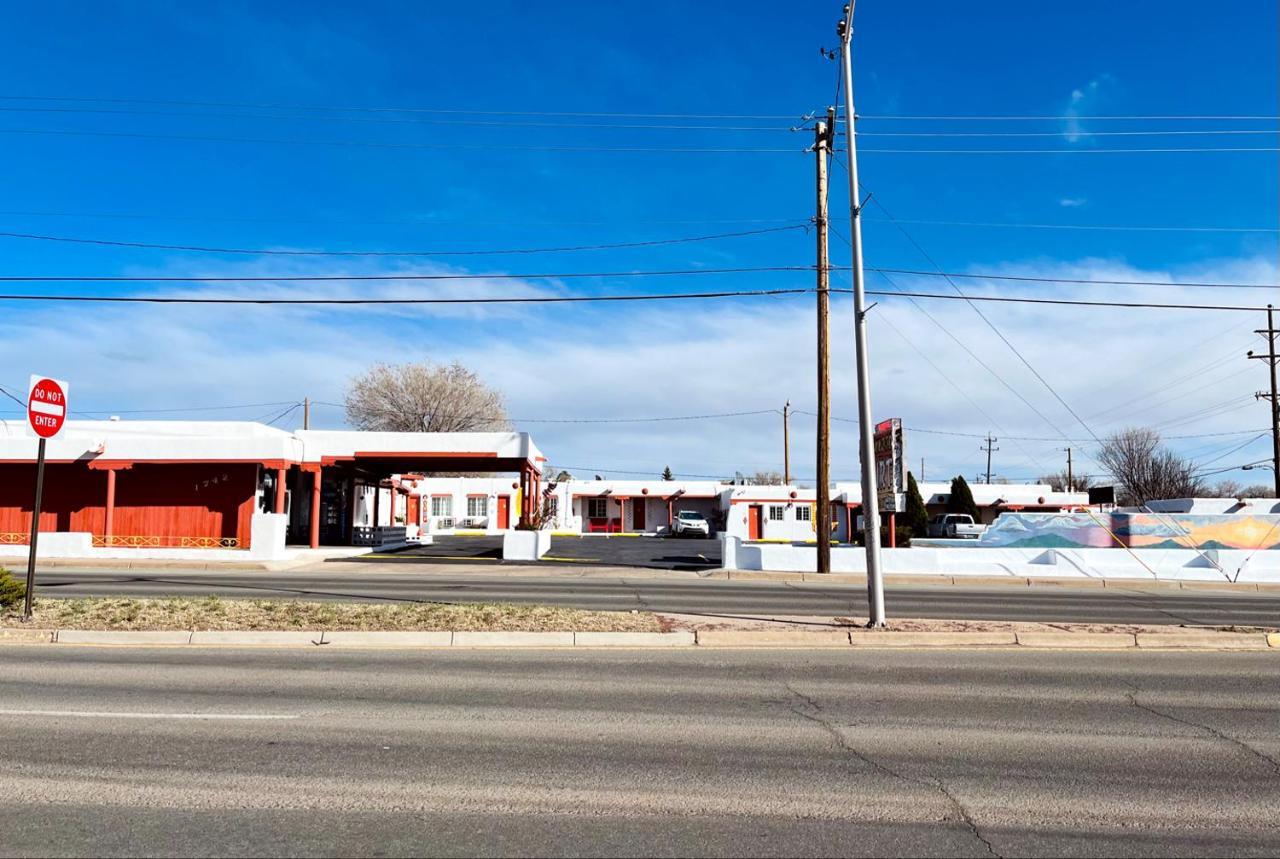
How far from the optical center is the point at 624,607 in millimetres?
15906

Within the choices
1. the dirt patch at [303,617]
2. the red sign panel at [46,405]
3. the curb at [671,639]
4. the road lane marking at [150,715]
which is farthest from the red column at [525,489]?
the road lane marking at [150,715]

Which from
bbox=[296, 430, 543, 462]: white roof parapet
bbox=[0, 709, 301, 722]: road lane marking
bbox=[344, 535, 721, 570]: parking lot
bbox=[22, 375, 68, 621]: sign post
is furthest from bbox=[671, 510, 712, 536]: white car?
bbox=[0, 709, 301, 722]: road lane marking

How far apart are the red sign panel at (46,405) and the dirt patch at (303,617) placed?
2.39m

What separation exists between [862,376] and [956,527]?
35201mm

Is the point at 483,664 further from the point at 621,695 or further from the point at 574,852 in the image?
the point at 574,852

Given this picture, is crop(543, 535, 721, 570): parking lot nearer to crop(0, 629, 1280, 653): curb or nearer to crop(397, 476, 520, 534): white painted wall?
crop(397, 476, 520, 534): white painted wall

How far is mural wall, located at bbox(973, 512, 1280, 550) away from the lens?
29.5 meters

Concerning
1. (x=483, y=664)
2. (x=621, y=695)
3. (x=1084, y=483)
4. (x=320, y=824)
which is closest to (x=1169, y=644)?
(x=621, y=695)

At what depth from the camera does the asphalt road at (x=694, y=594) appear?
1608 centimetres

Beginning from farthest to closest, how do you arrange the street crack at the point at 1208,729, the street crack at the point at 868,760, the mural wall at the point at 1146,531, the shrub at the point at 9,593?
the mural wall at the point at 1146,531 < the shrub at the point at 9,593 < the street crack at the point at 1208,729 < the street crack at the point at 868,760

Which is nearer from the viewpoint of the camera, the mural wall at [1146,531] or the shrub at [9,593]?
the shrub at [9,593]

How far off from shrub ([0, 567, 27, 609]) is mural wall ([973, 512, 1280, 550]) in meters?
24.6

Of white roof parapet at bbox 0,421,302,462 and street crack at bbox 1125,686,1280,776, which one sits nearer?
street crack at bbox 1125,686,1280,776

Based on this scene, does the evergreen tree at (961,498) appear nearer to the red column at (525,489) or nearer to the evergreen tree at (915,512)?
the evergreen tree at (915,512)
